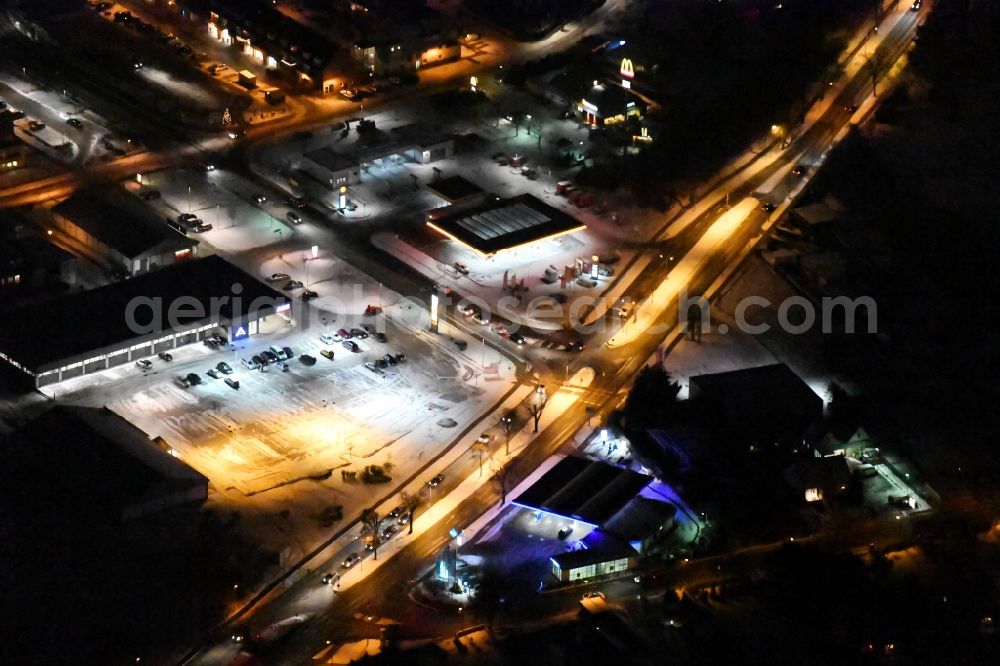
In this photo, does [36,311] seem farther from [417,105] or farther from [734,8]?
[734,8]

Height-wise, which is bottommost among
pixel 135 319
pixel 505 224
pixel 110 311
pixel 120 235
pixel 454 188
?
pixel 120 235

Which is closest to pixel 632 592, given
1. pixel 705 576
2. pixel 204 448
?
pixel 705 576

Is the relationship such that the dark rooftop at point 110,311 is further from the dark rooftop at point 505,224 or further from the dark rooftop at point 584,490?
the dark rooftop at point 584,490

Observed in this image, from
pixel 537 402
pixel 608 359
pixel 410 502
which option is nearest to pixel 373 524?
pixel 410 502

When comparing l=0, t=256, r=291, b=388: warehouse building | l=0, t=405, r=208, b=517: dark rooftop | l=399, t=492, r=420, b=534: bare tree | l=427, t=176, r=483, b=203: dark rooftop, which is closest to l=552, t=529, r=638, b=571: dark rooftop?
l=399, t=492, r=420, b=534: bare tree

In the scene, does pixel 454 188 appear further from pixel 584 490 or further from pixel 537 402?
pixel 584 490

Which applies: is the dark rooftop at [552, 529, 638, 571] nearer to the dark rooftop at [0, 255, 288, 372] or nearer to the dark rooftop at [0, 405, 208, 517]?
the dark rooftop at [0, 405, 208, 517]
